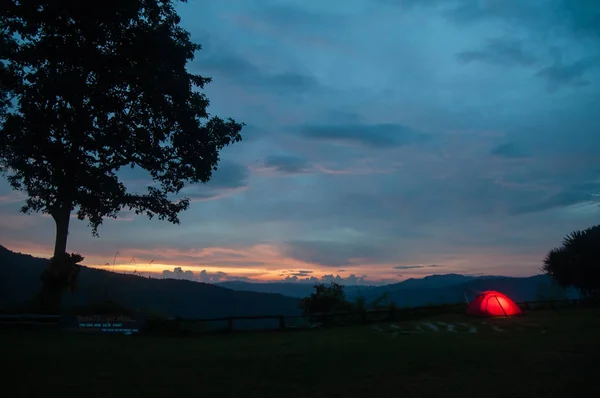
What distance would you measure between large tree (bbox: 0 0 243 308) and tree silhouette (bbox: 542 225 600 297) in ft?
86.9

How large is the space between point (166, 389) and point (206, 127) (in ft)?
48.4

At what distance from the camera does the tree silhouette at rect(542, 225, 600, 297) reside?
31.6 metres

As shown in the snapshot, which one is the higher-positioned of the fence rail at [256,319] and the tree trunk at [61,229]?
the tree trunk at [61,229]

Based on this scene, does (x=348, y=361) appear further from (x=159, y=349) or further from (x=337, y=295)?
(x=337, y=295)

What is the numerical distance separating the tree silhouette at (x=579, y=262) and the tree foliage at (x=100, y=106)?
2635 cm

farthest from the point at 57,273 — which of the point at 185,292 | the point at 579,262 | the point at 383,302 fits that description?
the point at 185,292

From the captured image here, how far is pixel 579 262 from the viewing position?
31766 mm

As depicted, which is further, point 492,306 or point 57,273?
point 492,306

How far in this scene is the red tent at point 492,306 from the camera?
69.9 ft

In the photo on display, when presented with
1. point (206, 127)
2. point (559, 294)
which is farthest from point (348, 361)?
point (559, 294)

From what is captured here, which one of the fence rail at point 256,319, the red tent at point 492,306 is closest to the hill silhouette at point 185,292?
the fence rail at point 256,319

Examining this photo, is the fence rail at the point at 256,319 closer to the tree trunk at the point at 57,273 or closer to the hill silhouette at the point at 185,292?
the tree trunk at the point at 57,273

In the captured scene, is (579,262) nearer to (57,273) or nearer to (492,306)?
(492,306)

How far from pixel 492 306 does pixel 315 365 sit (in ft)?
47.7
